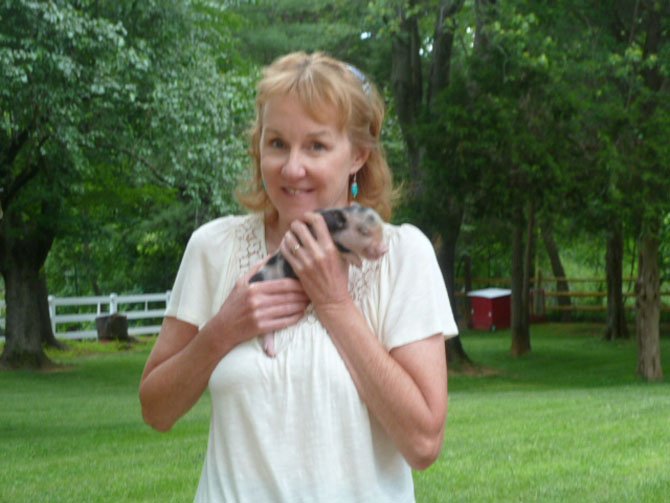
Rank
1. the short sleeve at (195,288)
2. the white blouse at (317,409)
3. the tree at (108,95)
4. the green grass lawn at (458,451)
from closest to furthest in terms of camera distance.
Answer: the white blouse at (317,409)
the short sleeve at (195,288)
the green grass lawn at (458,451)
the tree at (108,95)

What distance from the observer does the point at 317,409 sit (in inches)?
93.1

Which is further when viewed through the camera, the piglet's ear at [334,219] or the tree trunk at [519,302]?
the tree trunk at [519,302]

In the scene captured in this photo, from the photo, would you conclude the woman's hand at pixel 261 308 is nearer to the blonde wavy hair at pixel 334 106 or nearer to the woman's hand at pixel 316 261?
the woman's hand at pixel 316 261

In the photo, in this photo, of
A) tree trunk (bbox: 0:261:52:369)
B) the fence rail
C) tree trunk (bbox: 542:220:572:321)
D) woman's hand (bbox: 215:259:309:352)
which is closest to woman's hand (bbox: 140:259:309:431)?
woman's hand (bbox: 215:259:309:352)

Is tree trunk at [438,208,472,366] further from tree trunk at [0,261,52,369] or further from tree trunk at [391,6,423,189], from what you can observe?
tree trunk at [0,261,52,369]

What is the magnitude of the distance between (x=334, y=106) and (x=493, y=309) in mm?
43106

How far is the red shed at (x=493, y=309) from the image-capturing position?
45.1 meters

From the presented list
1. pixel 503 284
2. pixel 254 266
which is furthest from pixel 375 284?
pixel 503 284

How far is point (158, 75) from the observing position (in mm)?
16672

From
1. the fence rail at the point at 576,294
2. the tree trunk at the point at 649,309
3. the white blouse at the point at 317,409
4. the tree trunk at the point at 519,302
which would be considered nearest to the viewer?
the white blouse at the point at 317,409

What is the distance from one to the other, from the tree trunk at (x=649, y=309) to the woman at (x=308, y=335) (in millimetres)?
23301

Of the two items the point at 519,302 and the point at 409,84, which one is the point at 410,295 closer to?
the point at 409,84

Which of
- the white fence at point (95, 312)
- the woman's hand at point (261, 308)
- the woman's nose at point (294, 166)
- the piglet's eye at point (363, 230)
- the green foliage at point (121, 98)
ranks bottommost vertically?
the white fence at point (95, 312)

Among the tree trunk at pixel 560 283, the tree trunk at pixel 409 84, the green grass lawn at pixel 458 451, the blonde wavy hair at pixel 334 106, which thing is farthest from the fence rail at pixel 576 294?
the blonde wavy hair at pixel 334 106
